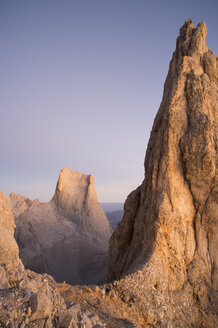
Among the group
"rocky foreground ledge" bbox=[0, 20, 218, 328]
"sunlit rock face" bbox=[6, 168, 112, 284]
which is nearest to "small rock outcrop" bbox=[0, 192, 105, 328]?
"rocky foreground ledge" bbox=[0, 20, 218, 328]

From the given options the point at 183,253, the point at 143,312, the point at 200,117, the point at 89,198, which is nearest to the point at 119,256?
the point at 183,253

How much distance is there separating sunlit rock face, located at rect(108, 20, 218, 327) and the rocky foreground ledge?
0.03 metres

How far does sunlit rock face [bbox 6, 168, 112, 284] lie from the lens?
27.5 meters

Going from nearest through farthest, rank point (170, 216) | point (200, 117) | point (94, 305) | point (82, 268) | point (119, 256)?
point (94, 305)
point (170, 216)
point (200, 117)
point (119, 256)
point (82, 268)

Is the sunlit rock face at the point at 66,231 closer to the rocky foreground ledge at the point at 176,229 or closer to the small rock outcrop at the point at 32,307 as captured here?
the rocky foreground ledge at the point at 176,229

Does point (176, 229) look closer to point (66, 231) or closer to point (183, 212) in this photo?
point (183, 212)

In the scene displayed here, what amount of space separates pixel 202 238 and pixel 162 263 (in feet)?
7.60

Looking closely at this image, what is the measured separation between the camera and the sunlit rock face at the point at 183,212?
818cm

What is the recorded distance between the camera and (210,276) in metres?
9.30

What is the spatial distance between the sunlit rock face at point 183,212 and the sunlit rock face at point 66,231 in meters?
16.3

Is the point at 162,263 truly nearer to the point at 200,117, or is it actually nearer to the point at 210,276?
the point at 210,276

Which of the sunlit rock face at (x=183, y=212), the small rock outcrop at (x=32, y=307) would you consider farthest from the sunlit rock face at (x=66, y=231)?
the small rock outcrop at (x=32, y=307)

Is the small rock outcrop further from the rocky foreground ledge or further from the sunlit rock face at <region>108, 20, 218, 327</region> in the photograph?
the sunlit rock face at <region>108, 20, 218, 327</region>

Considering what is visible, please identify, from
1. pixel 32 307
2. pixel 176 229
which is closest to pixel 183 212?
pixel 176 229
